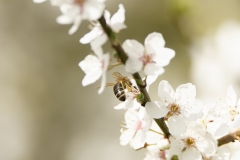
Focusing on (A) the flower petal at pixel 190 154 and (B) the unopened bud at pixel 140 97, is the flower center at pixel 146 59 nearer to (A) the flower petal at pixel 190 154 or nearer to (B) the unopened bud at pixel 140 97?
(B) the unopened bud at pixel 140 97

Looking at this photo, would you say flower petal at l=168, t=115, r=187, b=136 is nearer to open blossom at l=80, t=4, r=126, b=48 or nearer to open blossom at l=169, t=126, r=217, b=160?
open blossom at l=169, t=126, r=217, b=160

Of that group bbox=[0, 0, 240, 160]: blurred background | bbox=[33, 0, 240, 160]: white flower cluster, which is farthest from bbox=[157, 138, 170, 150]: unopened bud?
bbox=[0, 0, 240, 160]: blurred background

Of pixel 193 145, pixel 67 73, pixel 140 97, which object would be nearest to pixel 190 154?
pixel 193 145

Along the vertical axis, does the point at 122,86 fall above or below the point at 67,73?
below

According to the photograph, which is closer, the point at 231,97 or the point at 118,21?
the point at 118,21

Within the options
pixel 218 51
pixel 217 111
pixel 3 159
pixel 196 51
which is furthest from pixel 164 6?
pixel 217 111

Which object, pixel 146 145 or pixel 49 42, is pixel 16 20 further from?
pixel 146 145

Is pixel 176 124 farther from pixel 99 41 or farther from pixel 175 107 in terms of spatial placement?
pixel 99 41
